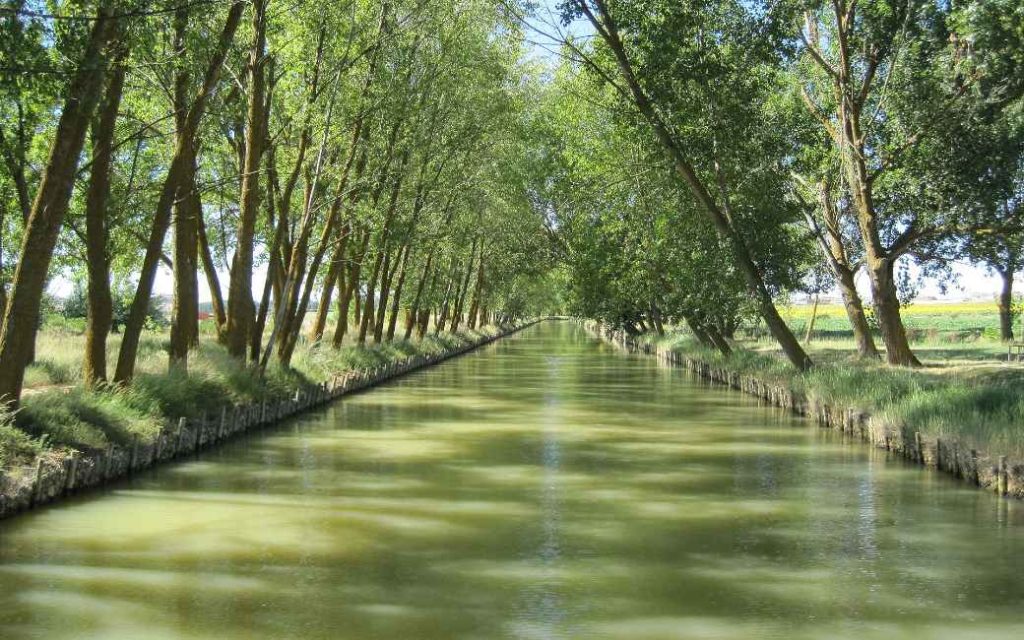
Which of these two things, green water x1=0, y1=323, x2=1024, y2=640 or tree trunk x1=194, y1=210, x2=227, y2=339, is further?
tree trunk x1=194, y1=210, x2=227, y2=339

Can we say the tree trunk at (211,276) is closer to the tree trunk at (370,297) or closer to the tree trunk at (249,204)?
the tree trunk at (249,204)

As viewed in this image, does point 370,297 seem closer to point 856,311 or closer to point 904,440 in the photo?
point 856,311

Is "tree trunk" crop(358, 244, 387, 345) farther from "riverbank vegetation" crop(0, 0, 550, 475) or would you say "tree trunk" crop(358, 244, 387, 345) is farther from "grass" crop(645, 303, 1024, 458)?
"grass" crop(645, 303, 1024, 458)

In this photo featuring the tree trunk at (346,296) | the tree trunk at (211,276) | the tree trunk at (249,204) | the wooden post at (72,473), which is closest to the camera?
the wooden post at (72,473)

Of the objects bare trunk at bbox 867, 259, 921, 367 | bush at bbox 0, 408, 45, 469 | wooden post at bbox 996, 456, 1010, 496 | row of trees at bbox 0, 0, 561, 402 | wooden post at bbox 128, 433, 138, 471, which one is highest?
row of trees at bbox 0, 0, 561, 402

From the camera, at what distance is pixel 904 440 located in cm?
1852

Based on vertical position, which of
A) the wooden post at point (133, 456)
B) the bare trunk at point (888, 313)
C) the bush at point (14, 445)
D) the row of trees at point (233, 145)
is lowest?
the wooden post at point (133, 456)

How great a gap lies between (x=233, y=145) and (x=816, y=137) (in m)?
15.2

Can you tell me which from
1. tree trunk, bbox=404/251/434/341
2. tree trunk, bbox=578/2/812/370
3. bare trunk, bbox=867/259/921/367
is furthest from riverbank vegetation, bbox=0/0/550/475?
bare trunk, bbox=867/259/921/367

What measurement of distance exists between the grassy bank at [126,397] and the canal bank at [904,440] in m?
12.0

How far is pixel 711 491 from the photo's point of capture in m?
15.0

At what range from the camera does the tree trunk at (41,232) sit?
12.9 m

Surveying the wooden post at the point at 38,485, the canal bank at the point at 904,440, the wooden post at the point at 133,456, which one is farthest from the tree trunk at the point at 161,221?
the canal bank at the point at 904,440

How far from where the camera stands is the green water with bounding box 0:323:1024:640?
28.8 feet
